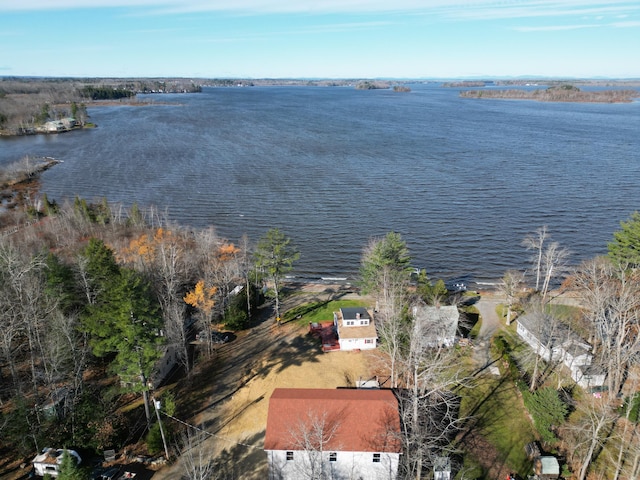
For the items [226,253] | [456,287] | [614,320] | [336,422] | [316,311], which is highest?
[226,253]

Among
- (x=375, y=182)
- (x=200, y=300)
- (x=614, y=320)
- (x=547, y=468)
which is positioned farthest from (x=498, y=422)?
(x=375, y=182)

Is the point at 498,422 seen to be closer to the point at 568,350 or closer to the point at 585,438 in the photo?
the point at 585,438

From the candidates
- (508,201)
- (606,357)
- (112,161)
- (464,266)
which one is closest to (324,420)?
(606,357)

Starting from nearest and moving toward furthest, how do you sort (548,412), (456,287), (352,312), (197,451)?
(197,451)
(548,412)
(352,312)
(456,287)

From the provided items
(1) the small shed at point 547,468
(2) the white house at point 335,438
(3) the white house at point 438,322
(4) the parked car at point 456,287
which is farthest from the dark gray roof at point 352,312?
(1) the small shed at point 547,468

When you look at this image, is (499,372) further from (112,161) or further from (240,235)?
(112,161)

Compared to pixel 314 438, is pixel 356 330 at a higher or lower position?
lower

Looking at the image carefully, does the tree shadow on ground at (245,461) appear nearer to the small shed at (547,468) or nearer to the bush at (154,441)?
the bush at (154,441)
